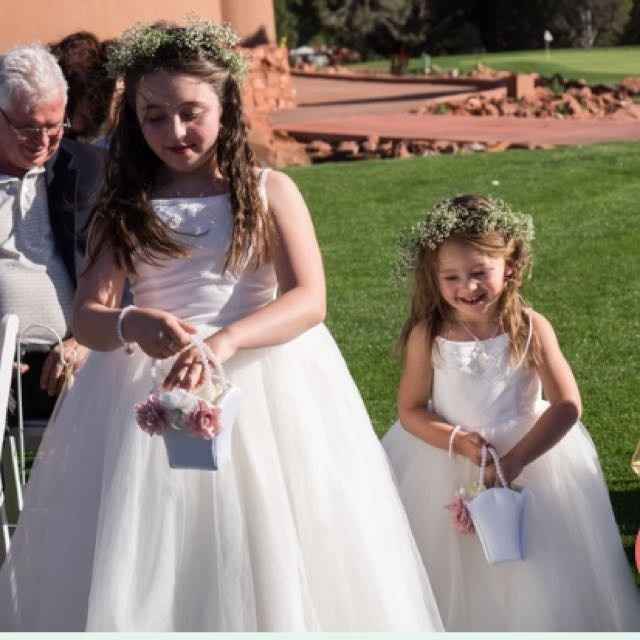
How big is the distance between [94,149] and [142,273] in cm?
86

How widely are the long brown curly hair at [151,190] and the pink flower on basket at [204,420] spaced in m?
0.55

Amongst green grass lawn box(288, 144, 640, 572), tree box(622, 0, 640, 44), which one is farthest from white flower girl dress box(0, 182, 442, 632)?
tree box(622, 0, 640, 44)

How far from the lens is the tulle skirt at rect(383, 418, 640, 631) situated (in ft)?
13.3

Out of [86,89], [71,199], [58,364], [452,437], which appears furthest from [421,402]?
[86,89]

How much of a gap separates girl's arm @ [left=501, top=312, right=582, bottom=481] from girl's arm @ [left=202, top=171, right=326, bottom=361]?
0.73 metres

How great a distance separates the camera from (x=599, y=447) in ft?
20.2

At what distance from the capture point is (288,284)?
11.6ft

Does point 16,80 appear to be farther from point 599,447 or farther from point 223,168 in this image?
point 599,447

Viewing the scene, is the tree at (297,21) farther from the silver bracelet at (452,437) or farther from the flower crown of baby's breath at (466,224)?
the silver bracelet at (452,437)

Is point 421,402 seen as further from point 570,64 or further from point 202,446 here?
point 570,64

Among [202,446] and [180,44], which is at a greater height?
[180,44]

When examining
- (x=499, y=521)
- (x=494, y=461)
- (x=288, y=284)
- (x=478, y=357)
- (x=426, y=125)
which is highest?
(x=288, y=284)

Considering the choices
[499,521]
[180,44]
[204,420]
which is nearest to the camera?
[204,420]

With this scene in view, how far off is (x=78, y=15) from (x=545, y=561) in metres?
12.3
